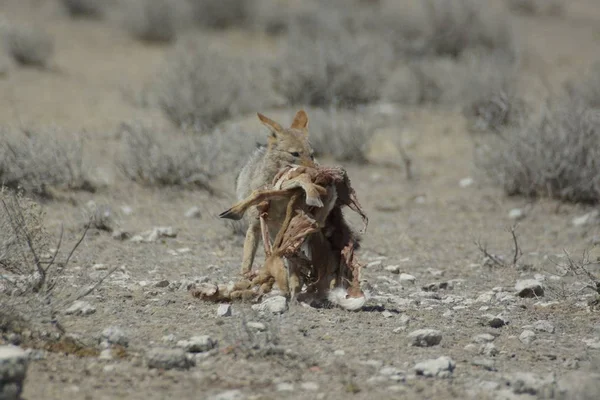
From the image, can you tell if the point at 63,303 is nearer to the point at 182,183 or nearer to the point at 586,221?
the point at 182,183

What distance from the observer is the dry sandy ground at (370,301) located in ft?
15.3

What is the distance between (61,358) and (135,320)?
774 millimetres

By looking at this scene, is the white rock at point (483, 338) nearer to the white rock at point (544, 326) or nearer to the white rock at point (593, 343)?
the white rock at point (544, 326)

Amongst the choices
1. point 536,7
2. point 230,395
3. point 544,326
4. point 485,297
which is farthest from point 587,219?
point 536,7

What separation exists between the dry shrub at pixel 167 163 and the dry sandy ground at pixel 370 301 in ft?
0.57

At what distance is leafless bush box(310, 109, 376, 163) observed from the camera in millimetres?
12336

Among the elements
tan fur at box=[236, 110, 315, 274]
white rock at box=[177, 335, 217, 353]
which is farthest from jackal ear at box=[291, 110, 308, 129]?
white rock at box=[177, 335, 217, 353]

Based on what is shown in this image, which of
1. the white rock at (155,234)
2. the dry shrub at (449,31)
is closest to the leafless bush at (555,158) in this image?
the white rock at (155,234)

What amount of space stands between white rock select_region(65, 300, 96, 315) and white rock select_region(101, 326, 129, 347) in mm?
508

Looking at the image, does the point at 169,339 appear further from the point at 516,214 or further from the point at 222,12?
the point at 222,12

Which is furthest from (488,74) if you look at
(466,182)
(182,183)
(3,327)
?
(3,327)

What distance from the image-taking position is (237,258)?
25.9 feet

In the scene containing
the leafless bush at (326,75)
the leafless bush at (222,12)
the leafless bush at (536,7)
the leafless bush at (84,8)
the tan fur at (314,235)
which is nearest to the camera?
the tan fur at (314,235)

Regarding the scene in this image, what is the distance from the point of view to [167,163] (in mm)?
10484
